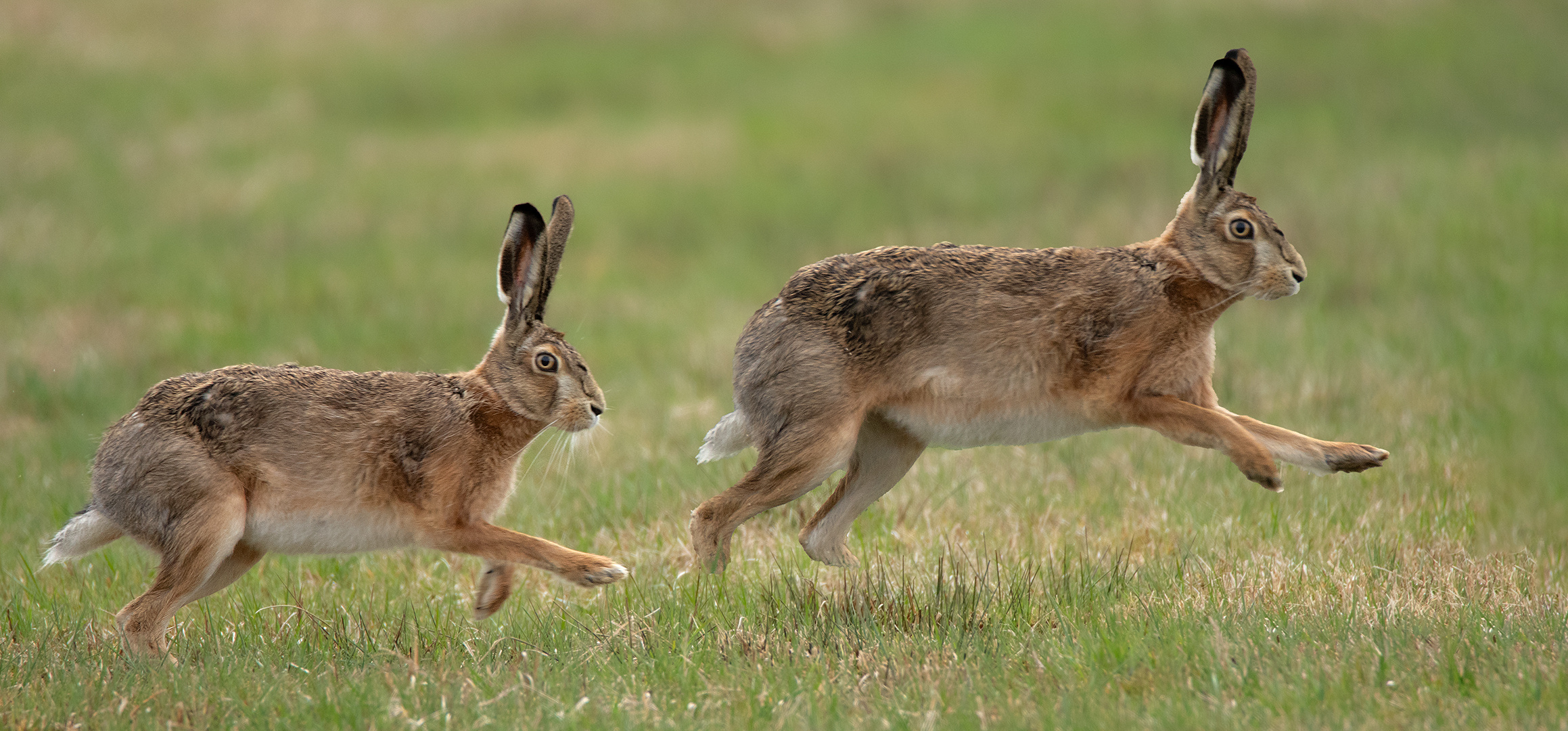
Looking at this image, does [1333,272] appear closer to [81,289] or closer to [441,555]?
[441,555]

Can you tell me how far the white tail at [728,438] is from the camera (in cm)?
575

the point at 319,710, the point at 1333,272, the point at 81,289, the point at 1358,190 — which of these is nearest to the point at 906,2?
the point at 1358,190

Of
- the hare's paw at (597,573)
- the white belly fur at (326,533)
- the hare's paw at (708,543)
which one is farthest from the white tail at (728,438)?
the white belly fur at (326,533)

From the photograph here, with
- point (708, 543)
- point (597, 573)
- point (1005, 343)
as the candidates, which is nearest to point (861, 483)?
point (708, 543)

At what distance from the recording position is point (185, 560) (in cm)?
508

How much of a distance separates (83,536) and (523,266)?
6.20ft

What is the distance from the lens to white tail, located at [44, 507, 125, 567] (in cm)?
539

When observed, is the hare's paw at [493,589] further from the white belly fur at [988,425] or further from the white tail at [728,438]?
the white belly fur at [988,425]

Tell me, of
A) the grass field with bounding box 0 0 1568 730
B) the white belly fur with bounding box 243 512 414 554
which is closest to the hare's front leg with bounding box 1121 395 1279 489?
the grass field with bounding box 0 0 1568 730

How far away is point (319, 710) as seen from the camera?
4461 mm

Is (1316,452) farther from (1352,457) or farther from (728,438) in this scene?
(728,438)

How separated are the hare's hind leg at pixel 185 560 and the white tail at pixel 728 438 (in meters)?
1.76

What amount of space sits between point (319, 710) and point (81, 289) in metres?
10.2

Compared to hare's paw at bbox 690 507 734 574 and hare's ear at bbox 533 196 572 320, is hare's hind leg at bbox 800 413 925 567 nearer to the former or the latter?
hare's paw at bbox 690 507 734 574
